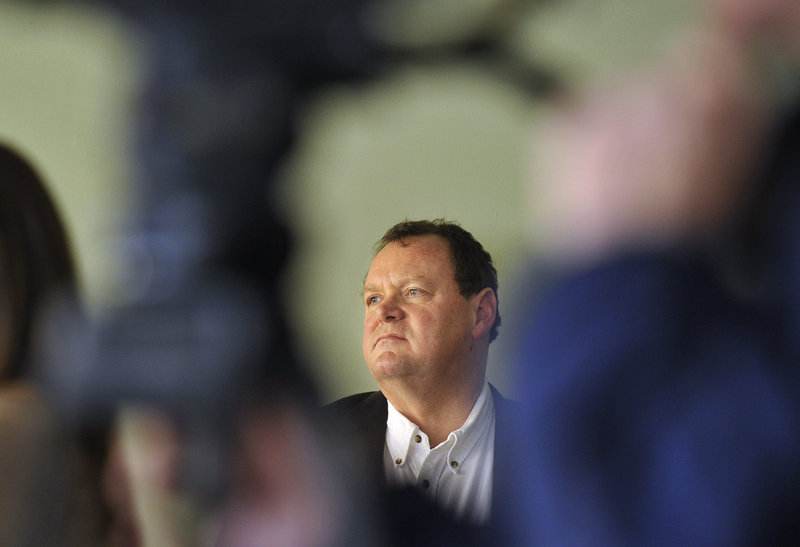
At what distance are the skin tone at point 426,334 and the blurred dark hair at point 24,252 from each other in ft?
1.47

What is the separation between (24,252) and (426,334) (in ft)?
1.98

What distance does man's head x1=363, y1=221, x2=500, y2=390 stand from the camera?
1032 mm

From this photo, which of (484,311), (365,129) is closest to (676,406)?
(484,311)

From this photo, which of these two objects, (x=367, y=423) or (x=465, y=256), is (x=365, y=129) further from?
(x=367, y=423)

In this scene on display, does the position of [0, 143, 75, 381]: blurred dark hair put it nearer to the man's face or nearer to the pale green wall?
the pale green wall

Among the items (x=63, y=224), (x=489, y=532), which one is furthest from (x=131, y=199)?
(x=489, y=532)

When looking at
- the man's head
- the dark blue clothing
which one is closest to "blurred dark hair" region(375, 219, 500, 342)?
the man's head

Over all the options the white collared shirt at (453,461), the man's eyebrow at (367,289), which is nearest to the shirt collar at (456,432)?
the white collared shirt at (453,461)

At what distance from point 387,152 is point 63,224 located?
0.47 meters

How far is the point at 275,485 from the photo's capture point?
1.12 metres

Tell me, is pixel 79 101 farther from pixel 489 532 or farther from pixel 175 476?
pixel 489 532

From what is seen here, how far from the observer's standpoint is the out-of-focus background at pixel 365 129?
1.02 m

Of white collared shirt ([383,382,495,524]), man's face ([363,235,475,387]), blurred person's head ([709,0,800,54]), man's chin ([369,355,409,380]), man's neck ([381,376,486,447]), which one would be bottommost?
white collared shirt ([383,382,495,524])

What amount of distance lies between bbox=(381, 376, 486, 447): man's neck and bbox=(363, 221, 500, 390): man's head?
0.03 ft
